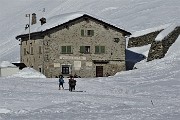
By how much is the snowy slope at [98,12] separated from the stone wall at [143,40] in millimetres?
8721

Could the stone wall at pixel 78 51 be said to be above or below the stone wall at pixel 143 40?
below

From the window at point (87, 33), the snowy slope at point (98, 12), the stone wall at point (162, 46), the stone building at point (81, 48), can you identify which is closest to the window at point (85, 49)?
the stone building at point (81, 48)

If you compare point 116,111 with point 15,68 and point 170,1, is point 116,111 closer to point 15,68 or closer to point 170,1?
point 15,68

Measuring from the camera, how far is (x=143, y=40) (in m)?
65.2

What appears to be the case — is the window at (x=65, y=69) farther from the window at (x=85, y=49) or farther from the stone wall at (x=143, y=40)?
the stone wall at (x=143, y=40)

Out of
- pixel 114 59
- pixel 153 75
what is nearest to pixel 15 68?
pixel 114 59

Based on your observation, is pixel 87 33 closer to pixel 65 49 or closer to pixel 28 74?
pixel 65 49

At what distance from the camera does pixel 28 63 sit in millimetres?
59531

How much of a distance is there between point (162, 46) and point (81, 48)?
30.7 ft

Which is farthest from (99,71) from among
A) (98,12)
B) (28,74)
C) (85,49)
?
(98,12)

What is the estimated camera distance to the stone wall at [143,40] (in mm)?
63300

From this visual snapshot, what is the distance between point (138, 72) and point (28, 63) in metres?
18.0

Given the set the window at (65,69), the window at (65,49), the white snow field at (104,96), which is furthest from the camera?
the window at (65,69)

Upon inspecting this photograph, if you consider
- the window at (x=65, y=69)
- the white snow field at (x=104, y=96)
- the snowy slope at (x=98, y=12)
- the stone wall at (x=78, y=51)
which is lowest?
the white snow field at (x=104, y=96)
